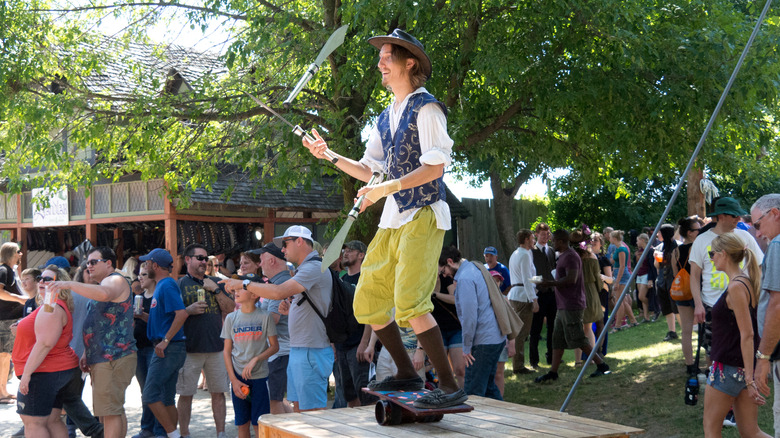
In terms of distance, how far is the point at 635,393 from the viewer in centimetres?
866

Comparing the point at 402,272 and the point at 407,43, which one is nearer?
the point at 402,272

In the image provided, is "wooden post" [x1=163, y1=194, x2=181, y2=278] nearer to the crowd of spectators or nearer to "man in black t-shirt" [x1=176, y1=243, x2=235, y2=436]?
the crowd of spectators

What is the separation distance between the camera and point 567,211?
22.0 m

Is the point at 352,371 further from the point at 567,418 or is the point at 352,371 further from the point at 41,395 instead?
the point at 567,418

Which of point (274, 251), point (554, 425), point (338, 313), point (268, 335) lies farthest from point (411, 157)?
point (268, 335)

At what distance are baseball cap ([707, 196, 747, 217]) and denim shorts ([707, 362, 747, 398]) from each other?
2.25 m

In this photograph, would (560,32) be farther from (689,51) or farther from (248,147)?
(248,147)

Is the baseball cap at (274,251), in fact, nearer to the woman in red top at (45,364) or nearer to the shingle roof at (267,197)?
the woman in red top at (45,364)

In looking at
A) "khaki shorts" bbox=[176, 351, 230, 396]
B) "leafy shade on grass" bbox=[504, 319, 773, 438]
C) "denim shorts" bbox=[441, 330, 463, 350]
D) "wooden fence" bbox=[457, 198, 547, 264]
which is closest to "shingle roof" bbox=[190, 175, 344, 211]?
"wooden fence" bbox=[457, 198, 547, 264]

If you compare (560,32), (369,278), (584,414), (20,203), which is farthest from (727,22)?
(20,203)

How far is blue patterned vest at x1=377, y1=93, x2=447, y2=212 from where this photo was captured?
4008mm

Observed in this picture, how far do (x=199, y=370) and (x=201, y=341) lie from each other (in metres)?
0.33

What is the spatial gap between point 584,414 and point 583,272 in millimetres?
3195

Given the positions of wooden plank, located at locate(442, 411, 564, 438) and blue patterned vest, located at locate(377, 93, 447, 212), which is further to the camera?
blue patterned vest, located at locate(377, 93, 447, 212)
